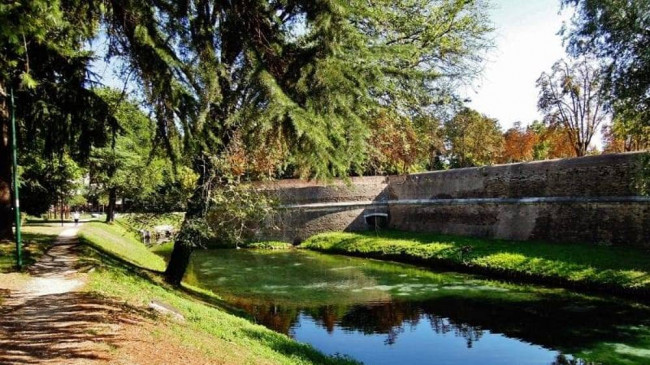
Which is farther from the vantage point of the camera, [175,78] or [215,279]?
[215,279]

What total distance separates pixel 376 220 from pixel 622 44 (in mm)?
22121

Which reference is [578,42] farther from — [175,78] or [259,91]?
[175,78]

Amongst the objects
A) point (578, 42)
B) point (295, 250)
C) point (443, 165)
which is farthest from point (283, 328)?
point (443, 165)

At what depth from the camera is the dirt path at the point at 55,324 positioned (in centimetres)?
595

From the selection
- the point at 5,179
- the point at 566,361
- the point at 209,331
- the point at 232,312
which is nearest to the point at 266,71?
the point at 209,331

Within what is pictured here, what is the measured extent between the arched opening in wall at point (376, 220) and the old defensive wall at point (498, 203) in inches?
2.4

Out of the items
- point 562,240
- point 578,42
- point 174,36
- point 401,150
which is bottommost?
point 562,240

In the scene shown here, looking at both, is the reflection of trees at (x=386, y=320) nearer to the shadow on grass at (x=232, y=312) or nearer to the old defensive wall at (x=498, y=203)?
the shadow on grass at (x=232, y=312)

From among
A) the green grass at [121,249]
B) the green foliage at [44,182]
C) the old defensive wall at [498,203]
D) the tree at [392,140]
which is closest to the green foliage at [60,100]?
the green grass at [121,249]

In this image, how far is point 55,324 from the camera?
7215mm

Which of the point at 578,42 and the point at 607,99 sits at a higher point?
the point at 578,42

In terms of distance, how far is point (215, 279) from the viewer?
2055cm

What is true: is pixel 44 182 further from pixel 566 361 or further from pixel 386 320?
pixel 566 361

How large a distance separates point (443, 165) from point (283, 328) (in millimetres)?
38521
